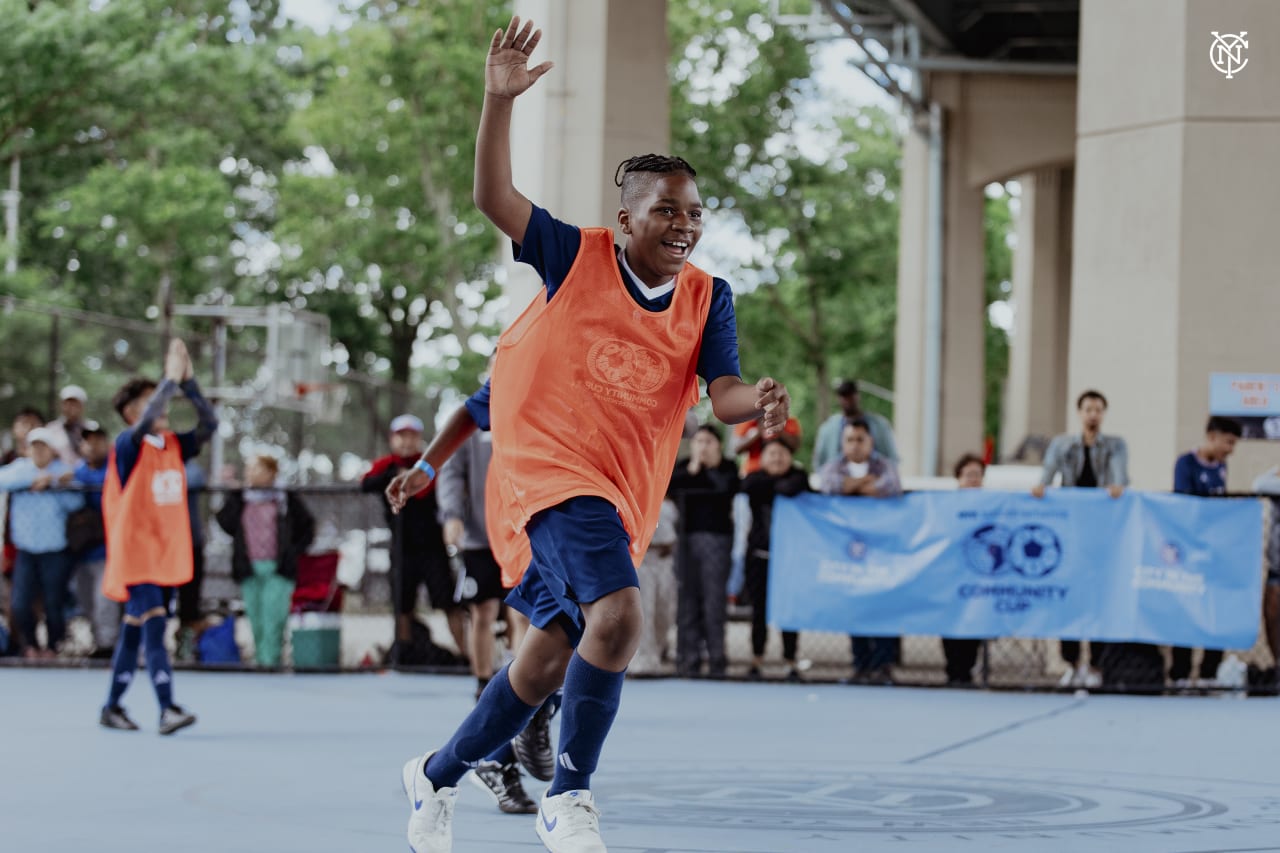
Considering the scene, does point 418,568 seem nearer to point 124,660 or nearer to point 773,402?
point 124,660

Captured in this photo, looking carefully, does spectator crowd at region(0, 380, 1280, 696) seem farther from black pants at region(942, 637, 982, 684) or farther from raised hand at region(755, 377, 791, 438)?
raised hand at region(755, 377, 791, 438)

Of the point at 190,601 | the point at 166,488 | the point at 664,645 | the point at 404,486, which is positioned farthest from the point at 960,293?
the point at 404,486

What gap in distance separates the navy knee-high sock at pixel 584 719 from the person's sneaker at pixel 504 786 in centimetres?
198

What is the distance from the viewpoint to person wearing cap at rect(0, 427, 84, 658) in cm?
1473

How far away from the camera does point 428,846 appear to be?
508 cm

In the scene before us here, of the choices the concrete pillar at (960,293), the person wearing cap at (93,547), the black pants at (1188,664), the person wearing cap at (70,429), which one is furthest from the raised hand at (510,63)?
the concrete pillar at (960,293)

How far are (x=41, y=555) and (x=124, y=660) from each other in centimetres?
547

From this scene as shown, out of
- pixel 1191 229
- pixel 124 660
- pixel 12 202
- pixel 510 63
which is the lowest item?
pixel 124 660

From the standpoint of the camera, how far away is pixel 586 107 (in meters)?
18.9

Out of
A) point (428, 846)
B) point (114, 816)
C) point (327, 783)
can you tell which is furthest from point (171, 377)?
point (428, 846)

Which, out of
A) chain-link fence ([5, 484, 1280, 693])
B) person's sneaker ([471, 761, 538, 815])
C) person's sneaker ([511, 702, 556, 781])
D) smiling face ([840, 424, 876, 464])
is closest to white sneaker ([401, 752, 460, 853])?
person's sneaker ([471, 761, 538, 815])

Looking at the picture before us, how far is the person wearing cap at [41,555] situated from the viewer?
14727 mm

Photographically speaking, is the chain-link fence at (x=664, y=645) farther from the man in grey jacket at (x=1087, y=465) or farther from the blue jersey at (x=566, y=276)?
the blue jersey at (x=566, y=276)

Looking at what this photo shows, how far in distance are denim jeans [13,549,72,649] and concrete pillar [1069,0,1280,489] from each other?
31.3 feet
